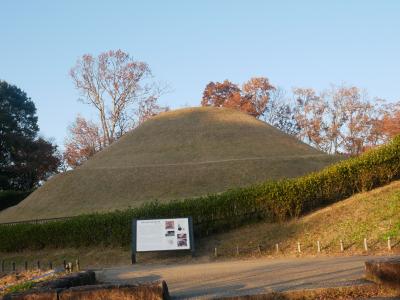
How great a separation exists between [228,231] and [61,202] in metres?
15.3

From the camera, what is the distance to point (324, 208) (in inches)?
689

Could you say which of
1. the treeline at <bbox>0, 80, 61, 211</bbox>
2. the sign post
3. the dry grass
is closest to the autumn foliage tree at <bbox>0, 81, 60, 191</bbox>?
the treeline at <bbox>0, 80, 61, 211</bbox>

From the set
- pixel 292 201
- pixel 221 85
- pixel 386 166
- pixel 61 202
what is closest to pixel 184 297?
pixel 292 201

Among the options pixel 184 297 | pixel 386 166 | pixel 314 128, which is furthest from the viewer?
pixel 314 128

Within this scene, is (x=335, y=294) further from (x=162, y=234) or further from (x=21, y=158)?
(x=21, y=158)

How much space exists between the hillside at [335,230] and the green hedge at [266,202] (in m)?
0.42

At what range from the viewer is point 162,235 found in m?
16.2

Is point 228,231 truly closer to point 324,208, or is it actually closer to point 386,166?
point 324,208

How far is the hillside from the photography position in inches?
550

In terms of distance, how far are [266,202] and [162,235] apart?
12.9 ft

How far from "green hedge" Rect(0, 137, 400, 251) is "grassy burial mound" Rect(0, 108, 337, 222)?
784 centimetres

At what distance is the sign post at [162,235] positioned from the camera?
16141 mm

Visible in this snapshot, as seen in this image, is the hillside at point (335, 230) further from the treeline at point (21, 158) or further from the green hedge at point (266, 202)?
the treeline at point (21, 158)

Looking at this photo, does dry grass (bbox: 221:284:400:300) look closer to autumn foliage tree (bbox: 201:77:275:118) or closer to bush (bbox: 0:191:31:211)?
bush (bbox: 0:191:31:211)
